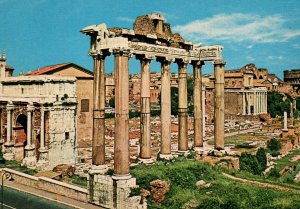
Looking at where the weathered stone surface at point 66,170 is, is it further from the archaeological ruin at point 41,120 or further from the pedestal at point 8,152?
the pedestal at point 8,152

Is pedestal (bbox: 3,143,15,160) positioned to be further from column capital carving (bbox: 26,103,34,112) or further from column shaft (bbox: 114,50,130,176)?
column shaft (bbox: 114,50,130,176)

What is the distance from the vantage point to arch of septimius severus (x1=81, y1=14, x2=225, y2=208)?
15.8m

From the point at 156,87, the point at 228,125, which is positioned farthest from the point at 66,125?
the point at 156,87

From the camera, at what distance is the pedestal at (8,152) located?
1330 inches

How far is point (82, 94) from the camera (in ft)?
153

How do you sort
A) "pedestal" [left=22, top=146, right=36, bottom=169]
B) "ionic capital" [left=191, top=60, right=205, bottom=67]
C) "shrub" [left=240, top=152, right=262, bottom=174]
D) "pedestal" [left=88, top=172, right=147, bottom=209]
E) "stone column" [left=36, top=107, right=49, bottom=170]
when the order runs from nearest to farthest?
"pedestal" [left=88, top=172, right=147, bottom=209] → "ionic capital" [left=191, top=60, right=205, bottom=67] → "shrub" [left=240, top=152, right=262, bottom=174] → "stone column" [left=36, top=107, right=49, bottom=170] → "pedestal" [left=22, top=146, right=36, bottom=169]

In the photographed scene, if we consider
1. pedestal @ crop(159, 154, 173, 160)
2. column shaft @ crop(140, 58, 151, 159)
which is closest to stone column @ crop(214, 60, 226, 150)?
pedestal @ crop(159, 154, 173, 160)

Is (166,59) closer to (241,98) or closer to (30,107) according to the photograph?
(30,107)

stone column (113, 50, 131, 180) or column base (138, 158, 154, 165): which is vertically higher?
stone column (113, 50, 131, 180)

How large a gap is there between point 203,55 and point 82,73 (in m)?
27.0

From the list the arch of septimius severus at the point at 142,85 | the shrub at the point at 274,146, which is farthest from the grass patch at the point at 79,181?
the shrub at the point at 274,146

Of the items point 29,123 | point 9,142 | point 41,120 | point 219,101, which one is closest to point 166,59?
point 219,101

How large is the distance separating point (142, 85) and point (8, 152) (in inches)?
811

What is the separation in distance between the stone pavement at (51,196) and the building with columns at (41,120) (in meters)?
5.70
